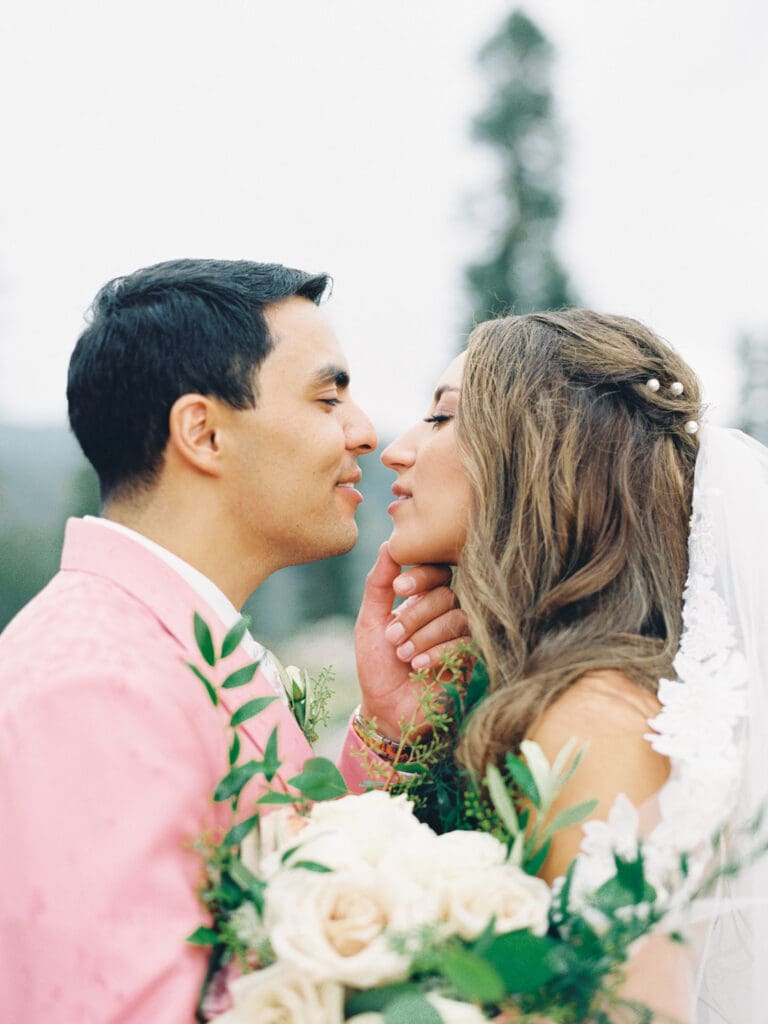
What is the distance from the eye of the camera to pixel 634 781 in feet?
7.86

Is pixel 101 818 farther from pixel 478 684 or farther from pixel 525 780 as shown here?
pixel 478 684

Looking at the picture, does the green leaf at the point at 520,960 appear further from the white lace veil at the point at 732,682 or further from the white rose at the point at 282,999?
the white lace veil at the point at 732,682

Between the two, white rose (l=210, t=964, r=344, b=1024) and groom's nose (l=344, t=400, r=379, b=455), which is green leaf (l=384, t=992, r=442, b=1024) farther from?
groom's nose (l=344, t=400, r=379, b=455)

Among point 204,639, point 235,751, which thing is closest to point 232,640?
point 204,639

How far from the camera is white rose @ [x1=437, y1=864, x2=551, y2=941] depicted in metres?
1.93

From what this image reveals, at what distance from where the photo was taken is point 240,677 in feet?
7.64

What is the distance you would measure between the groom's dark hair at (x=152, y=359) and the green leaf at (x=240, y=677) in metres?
0.84

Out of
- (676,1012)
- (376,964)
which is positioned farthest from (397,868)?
(676,1012)

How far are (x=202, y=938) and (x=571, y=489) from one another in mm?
1629

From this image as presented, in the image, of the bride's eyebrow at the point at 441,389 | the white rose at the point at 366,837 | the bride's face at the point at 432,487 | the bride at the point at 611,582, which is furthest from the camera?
the bride's eyebrow at the point at 441,389

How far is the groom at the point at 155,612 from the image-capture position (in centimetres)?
200

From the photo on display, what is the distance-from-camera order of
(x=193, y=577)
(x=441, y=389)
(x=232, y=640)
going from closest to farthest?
(x=232, y=640), (x=193, y=577), (x=441, y=389)

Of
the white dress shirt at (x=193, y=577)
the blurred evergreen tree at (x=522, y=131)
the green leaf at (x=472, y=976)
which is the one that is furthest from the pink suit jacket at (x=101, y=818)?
the blurred evergreen tree at (x=522, y=131)

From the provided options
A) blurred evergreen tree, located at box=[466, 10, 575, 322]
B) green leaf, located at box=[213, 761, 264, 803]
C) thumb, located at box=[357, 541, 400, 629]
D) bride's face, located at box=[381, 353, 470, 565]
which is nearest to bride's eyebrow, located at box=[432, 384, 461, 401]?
bride's face, located at box=[381, 353, 470, 565]
